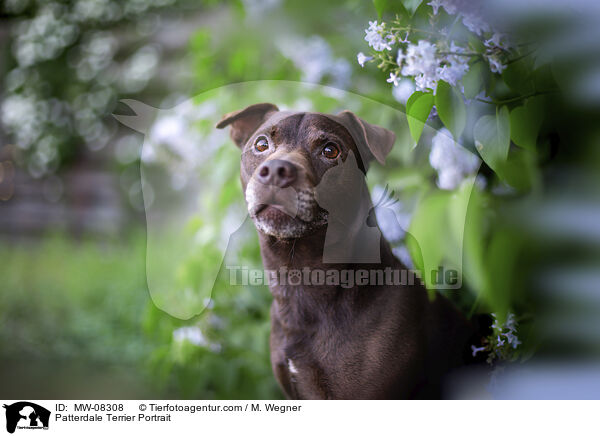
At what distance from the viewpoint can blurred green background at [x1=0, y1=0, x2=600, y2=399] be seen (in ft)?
2.81

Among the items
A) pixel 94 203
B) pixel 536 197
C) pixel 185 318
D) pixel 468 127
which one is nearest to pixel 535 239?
pixel 536 197

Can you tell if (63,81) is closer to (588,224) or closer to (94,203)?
(94,203)

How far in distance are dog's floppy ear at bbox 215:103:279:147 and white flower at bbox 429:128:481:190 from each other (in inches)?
11.7

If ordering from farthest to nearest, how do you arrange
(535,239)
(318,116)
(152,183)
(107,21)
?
1. (107,21)
2. (152,183)
3. (535,239)
4. (318,116)

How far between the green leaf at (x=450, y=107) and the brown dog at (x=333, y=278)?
9cm

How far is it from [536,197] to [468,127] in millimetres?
203

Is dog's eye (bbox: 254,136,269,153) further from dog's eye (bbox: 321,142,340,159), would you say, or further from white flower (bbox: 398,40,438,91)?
white flower (bbox: 398,40,438,91)

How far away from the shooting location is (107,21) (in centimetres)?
124
